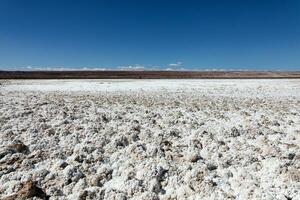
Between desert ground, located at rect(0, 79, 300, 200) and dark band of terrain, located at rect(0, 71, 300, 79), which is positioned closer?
desert ground, located at rect(0, 79, 300, 200)

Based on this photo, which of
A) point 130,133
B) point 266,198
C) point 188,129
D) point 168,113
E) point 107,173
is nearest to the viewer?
→ point 266,198

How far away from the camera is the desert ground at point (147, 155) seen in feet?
23.4

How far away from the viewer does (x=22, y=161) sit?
8.46 metres

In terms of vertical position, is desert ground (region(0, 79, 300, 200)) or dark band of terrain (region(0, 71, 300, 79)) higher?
desert ground (region(0, 79, 300, 200))

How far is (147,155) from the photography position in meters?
8.69

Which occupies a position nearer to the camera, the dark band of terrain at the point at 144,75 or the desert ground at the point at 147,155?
the desert ground at the point at 147,155

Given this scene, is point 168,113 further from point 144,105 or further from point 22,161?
point 22,161

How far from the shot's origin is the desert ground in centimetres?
712

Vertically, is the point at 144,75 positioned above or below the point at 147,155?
below

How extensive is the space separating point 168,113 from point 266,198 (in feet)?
22.2

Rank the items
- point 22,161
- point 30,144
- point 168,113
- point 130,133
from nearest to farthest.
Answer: point 22,161 → point 30,144 → point 130,133 → point 168,113

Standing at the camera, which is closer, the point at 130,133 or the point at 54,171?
the point at 54,171

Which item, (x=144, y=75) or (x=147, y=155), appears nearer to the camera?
(x=147, y=155)

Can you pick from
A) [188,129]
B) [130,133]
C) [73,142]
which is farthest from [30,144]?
[188,129]
